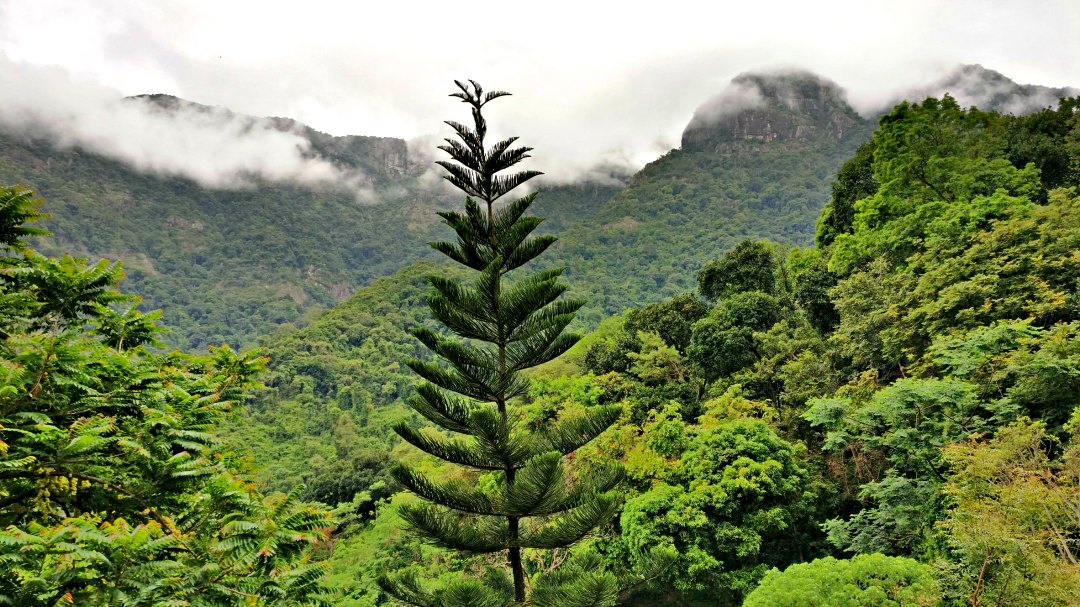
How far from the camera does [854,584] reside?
329 inches

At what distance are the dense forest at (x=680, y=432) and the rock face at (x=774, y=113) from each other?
97.0 meters

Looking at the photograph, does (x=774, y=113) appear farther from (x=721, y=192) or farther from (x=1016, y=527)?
(x=1016, y=527)

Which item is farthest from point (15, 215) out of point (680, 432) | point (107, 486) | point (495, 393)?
point (680, 432)

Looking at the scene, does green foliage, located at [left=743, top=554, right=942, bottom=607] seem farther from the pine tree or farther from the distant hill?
the distant hill

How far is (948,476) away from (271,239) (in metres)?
151

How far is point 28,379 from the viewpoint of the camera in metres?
4.09

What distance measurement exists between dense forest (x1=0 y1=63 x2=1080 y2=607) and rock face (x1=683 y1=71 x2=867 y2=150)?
97032 millimetres

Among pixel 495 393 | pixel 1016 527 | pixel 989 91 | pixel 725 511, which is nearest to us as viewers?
pixel 1016 527

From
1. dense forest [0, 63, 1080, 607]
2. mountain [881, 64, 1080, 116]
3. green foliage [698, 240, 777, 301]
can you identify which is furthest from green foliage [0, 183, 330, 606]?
mountain [881, 64, 1080, 116]

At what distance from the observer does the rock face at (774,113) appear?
111188 mm

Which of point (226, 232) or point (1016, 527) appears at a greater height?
point (226, 232)

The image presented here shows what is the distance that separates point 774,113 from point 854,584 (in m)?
123

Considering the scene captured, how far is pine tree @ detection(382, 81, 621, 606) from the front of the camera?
678 centimetres

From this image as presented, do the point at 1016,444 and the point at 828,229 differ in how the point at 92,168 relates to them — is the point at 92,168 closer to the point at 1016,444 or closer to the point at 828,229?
the point at 828,229
